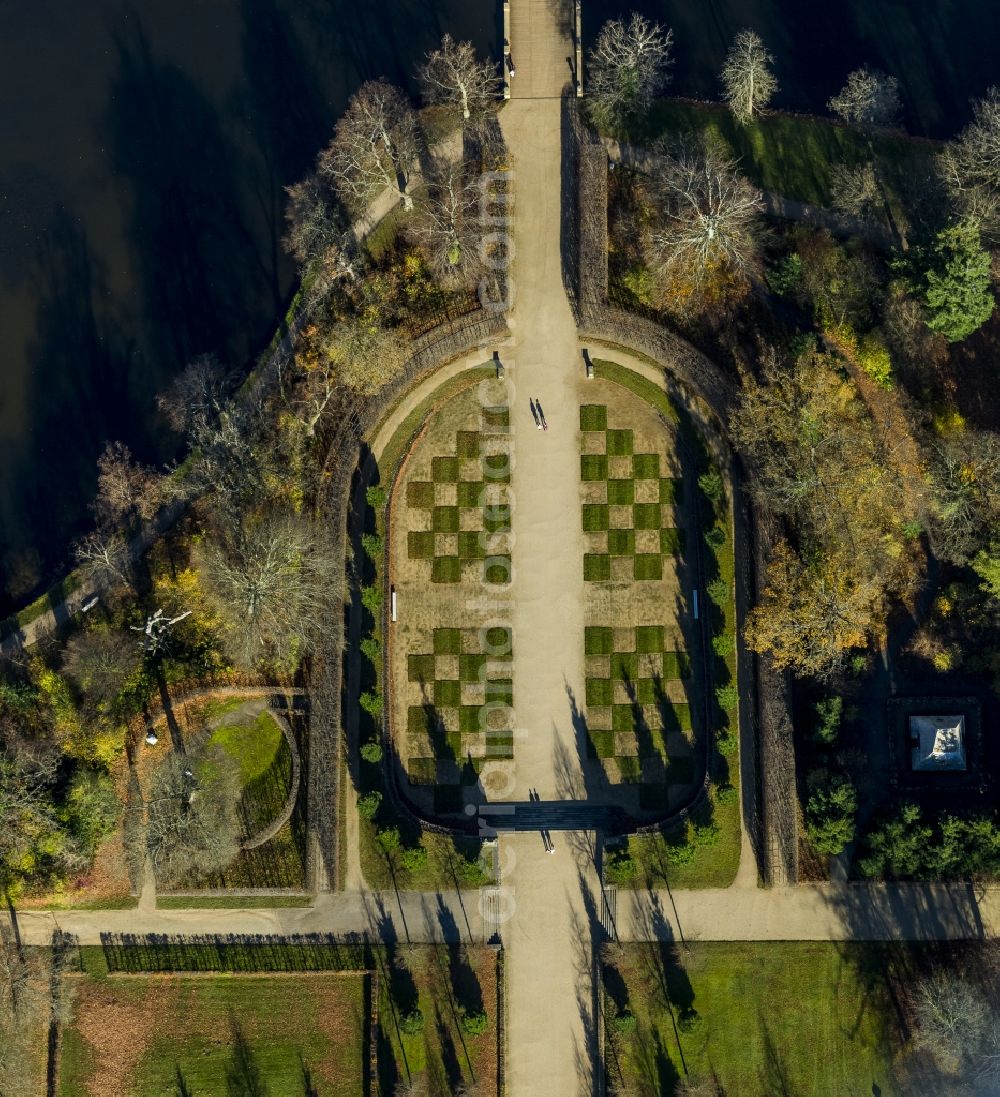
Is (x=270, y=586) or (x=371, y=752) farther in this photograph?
(x=371, y=752)

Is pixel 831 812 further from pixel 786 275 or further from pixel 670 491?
pixel 786 275

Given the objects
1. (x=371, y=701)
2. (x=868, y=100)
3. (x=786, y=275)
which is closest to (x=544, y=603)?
(x=371, y=701)

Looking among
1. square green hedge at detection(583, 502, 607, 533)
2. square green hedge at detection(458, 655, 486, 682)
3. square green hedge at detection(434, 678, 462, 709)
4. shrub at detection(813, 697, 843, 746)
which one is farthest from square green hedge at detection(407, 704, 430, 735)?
shrub at detection(813, 697, 843, 746)

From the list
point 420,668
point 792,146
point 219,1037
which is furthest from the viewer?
point 792,146

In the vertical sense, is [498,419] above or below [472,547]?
above

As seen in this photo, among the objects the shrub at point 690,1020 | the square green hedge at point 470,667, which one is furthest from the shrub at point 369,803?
the shrub at point 690,1020

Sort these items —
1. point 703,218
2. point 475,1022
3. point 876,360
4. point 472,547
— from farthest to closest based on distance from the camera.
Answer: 1. point 472,547
2. point 876,360
3. point 475,1022
4. point 703,218

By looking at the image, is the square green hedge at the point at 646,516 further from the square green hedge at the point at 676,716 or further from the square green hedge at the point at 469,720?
the square green hedge at the point at 469,720
